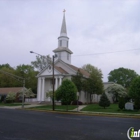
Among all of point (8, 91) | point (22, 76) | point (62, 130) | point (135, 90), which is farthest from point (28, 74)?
point (62, 130)

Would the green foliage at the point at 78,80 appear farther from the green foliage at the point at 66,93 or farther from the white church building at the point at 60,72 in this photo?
the green foliage at the point at 66,93

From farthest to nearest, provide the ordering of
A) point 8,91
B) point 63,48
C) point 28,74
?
point 28,74 → point 8,91 → point 63,48

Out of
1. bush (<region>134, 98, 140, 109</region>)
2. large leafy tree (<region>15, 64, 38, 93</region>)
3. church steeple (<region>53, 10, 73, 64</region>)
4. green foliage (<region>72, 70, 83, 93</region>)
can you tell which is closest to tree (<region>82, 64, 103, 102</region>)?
green foliage (<region>72, 70, 83, 93</region>)

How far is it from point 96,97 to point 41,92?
15.6m

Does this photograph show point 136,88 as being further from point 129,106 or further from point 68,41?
point 68,41

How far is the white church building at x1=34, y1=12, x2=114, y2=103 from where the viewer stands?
40.8 meters

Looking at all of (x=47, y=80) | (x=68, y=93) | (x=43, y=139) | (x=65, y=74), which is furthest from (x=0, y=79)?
(x=43, y=139)

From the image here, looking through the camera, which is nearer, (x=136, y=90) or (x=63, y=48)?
(x=136, y=90)

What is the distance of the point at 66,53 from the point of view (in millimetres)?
46625

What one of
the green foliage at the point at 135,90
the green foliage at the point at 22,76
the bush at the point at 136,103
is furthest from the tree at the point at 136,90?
the green foliage at the point at 22,76

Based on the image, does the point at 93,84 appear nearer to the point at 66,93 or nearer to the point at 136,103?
the point at 66,93

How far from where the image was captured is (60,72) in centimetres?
4034

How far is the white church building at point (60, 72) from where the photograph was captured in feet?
134

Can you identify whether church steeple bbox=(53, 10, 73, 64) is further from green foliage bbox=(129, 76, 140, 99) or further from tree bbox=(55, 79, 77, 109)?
green foliage bbox=(129, 76, 140, 99)
